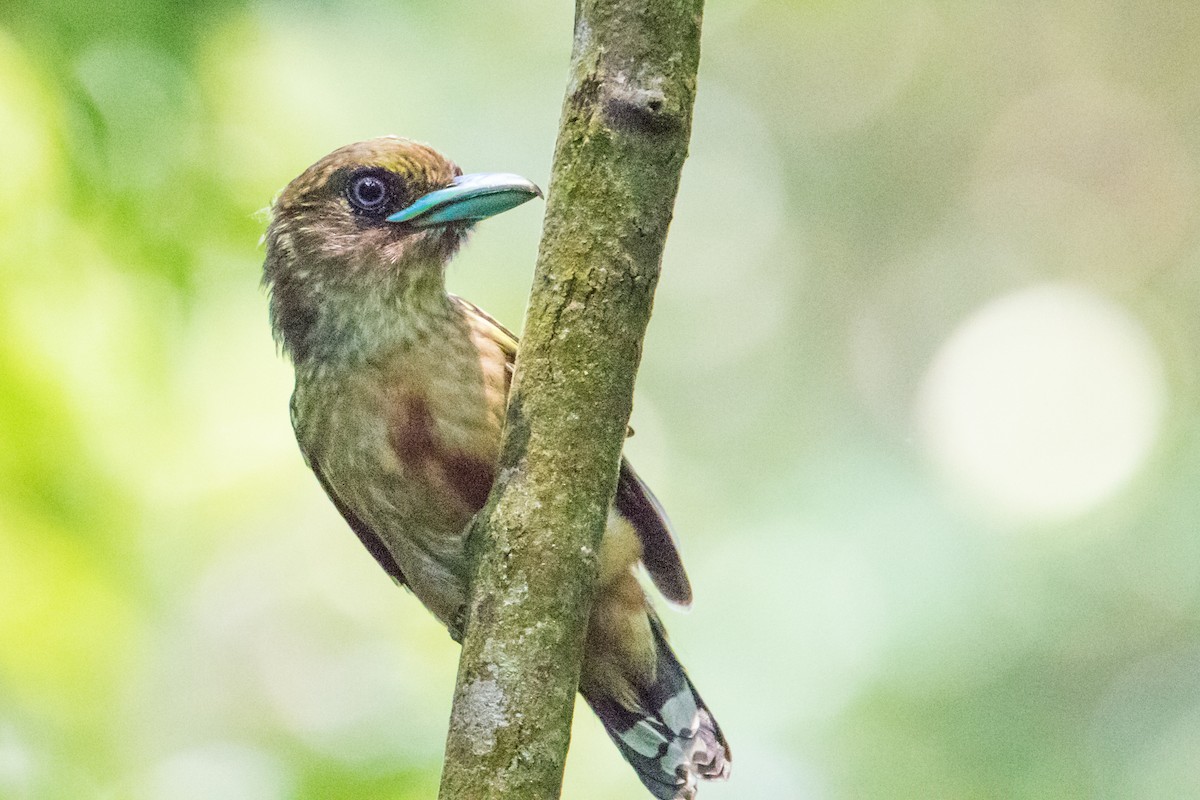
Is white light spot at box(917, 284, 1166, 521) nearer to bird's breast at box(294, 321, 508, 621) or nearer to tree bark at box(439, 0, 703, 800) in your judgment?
bird's breast at box(294, 321, 508, 621)

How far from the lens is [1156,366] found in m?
7.21

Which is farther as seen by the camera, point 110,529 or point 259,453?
point 259,453

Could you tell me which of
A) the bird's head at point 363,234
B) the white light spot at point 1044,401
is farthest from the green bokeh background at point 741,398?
the bird's head at point 363,234

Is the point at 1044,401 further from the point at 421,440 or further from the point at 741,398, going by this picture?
the point at 421,440

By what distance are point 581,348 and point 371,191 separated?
4.38 ft

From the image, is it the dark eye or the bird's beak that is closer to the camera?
the bird's beak

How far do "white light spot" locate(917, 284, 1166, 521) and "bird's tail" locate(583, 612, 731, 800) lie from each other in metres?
3.48

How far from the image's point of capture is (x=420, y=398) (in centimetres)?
318

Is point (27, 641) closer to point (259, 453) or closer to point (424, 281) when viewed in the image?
point (259, 453)

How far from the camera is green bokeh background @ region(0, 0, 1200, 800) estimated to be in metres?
4.04

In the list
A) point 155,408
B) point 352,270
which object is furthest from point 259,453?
point 352,270

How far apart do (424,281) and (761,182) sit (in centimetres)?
587

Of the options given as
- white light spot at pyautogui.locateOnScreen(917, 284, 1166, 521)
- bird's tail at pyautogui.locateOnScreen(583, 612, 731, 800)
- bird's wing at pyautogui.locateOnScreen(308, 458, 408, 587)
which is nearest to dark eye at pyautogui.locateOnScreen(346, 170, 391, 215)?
bird's wing at pyautogui.locateOnScreen(308, 458, 408, 587)

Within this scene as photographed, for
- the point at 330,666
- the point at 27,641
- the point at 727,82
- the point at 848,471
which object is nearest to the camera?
the point at 27,641
